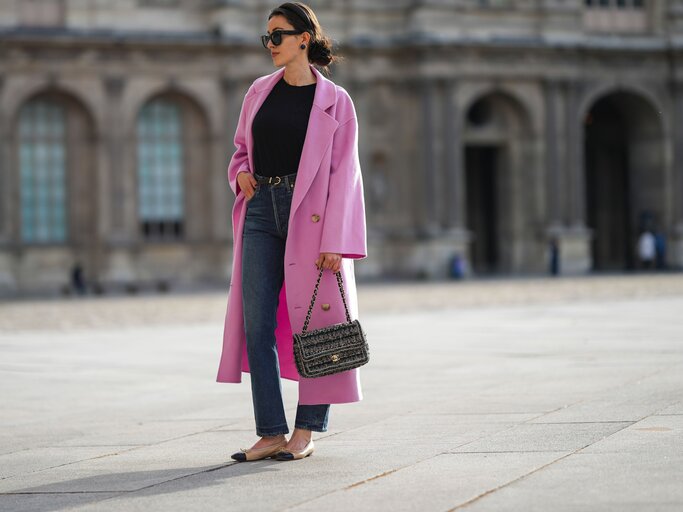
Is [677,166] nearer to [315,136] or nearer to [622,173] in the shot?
[622,173]

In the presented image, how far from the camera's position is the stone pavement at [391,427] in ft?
22.5

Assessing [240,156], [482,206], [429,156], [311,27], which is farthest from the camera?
[482,206]

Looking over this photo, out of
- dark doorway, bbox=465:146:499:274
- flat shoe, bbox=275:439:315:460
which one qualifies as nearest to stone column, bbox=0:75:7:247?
dark doorway, bbox=465:146:499:274

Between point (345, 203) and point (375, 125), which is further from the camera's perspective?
point (375, 125)

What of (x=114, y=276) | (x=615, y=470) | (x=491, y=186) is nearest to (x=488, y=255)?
(x=491, y=186)

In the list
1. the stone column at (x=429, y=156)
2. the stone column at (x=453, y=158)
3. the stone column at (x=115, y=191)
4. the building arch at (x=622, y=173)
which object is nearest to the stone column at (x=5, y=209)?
the stone column at (x=115, y=191)

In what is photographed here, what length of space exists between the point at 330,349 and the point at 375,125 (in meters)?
38.5

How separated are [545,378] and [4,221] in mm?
31927

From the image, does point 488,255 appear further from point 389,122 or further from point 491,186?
point 389,122

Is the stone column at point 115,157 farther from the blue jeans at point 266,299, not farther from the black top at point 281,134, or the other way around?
the blue jeans at point 266,299

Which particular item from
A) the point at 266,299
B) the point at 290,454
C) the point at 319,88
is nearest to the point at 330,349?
the point at 266,299

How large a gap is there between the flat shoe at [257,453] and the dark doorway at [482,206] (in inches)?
1605

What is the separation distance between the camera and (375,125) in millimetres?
46156

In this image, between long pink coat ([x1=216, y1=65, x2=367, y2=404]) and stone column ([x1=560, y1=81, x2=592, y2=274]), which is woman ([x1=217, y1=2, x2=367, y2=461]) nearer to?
long pink coat ([x1=216, y1=65, x2=367, y2=404])
